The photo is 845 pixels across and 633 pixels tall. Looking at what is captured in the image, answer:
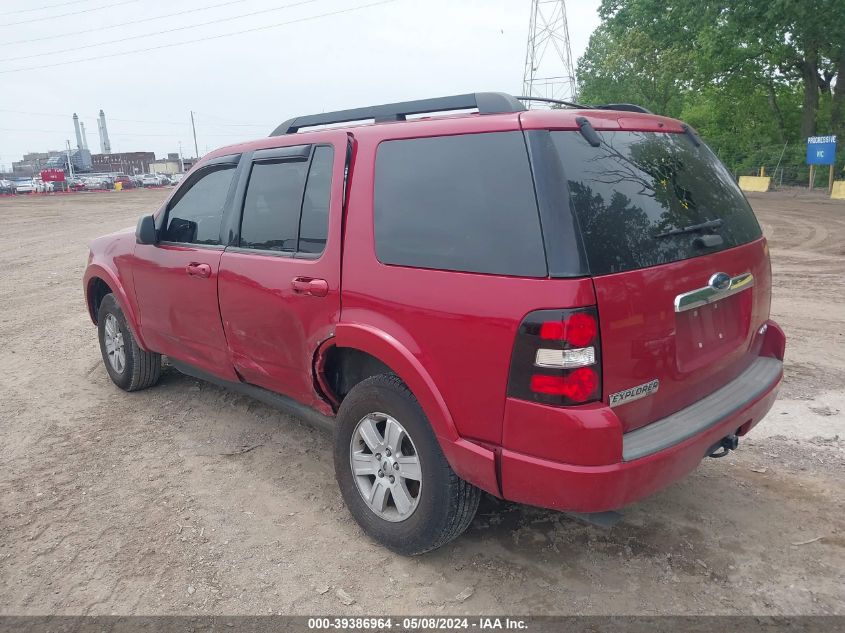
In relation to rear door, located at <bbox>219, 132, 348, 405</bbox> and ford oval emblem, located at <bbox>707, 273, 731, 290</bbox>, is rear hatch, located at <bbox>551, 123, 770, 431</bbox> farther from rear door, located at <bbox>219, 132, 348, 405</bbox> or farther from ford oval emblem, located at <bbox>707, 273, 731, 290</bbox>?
rear door, located at <bbox>219, 132, 348, 405</bbox>

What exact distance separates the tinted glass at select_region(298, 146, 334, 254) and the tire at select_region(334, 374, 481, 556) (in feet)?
Answer: 2.59

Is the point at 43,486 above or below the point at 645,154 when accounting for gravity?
below

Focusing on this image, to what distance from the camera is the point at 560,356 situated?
2.25 m

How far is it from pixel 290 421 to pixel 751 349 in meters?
3.02

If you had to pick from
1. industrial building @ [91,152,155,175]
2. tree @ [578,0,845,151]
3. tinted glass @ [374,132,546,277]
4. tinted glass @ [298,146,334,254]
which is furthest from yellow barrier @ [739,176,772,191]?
industrial building @ [91,152,155,175]

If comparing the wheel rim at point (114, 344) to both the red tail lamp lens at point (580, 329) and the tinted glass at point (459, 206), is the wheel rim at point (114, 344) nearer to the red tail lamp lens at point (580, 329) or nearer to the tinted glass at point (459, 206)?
the tinted glass at point (459, 206)

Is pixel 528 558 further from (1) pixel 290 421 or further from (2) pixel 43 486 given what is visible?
(2) pixel 43 486

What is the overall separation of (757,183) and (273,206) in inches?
1125

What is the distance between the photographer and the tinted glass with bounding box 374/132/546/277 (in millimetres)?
2389

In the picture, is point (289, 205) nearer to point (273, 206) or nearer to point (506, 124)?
point (273, 206)

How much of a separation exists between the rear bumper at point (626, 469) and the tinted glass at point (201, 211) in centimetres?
250

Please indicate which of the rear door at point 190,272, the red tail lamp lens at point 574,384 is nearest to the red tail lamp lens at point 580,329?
the red tail lamp lens at point 574,384

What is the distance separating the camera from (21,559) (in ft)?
10.2

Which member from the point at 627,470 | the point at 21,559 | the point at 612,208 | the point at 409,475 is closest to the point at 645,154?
the point at 612,208
